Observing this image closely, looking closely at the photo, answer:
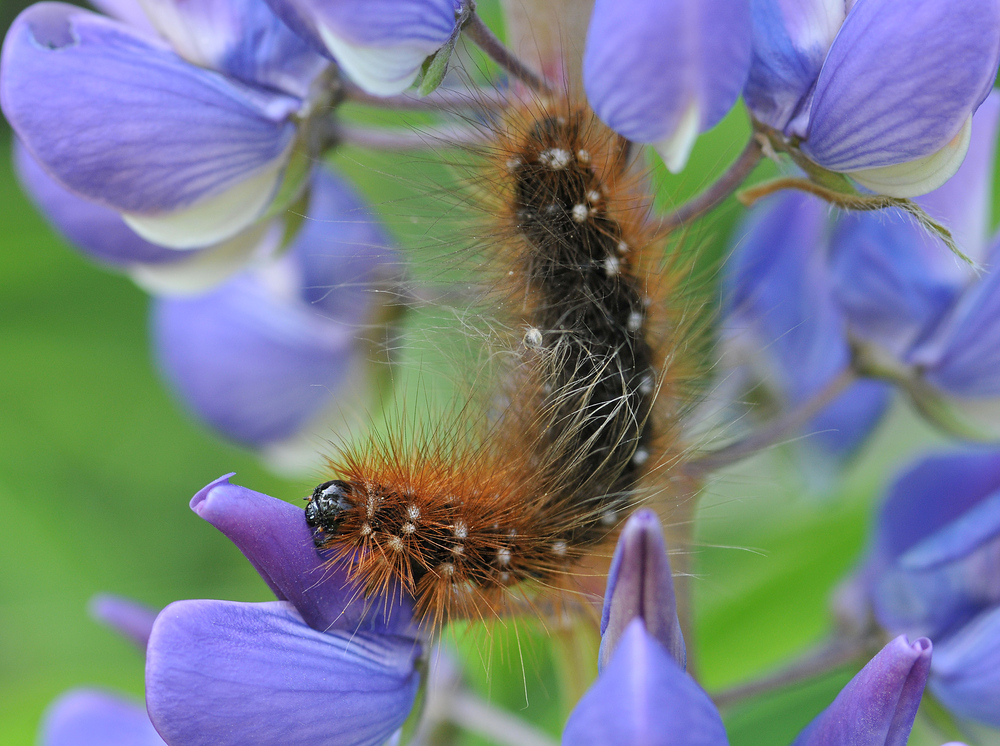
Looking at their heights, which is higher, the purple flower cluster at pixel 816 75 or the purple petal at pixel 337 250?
the purple flower cluster at pixel 816 75

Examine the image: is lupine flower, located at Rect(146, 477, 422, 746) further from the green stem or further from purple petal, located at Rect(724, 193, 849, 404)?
purple petal, located at Rect(724, 193, 849, 404)

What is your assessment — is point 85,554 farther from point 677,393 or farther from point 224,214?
point 677,393

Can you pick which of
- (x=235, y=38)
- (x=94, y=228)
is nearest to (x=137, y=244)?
(x=94, y=228)

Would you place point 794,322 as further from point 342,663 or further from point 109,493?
point 109,493

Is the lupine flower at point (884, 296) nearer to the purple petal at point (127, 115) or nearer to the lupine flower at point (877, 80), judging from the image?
the lupine flower at point (877, 80)

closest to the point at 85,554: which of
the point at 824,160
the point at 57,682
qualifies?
the point at 57,682

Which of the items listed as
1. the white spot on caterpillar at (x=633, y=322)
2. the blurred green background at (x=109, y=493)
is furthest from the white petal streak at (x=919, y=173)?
the blurred green background at (x=109, y=493)
